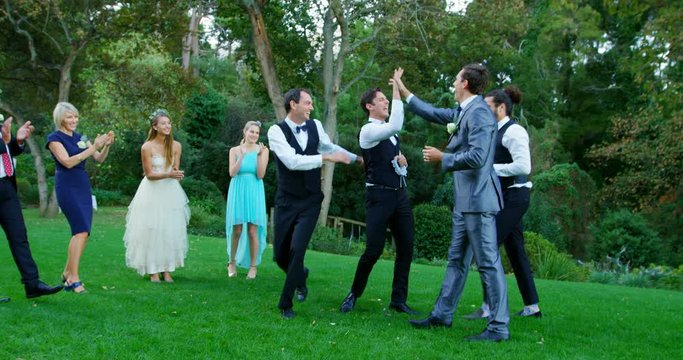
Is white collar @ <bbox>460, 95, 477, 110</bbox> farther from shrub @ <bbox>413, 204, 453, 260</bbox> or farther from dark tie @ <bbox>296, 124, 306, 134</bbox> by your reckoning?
shrub @ <bbox>413, 204, 453, 260</bbox>

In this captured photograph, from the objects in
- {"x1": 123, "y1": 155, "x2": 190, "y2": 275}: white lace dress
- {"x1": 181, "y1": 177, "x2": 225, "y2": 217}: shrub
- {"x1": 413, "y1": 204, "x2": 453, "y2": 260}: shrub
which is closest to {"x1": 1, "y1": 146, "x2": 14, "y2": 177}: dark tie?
{"x1": 123, "y1": 155, "x2": 190, "y2": 275}: white lace dress

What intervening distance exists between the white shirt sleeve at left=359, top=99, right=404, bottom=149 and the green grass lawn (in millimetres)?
1755

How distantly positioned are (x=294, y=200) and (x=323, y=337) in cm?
157

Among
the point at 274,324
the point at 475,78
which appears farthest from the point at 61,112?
the point at 475,78

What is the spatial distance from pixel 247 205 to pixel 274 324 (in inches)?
151

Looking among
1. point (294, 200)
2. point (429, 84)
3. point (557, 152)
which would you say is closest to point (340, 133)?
point (429, 84)

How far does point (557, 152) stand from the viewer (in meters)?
31.9

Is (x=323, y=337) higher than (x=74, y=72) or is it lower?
lower

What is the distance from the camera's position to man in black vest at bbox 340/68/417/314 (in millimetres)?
7281

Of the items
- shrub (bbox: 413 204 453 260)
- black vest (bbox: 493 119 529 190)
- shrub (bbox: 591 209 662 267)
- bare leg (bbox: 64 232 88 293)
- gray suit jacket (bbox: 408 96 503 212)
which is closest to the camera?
gray suit jacket (bbox: 408 96 503 212)

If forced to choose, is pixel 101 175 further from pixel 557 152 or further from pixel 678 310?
pixel 678 310

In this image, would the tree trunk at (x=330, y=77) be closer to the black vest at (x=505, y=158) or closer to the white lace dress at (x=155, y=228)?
the white lace dress at (x=155, y=228)

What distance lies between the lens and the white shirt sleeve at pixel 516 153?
720 cm

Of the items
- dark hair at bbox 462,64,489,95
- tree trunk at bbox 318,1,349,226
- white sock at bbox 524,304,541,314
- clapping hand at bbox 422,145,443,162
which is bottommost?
white sock at bbox 524,304,541,314
